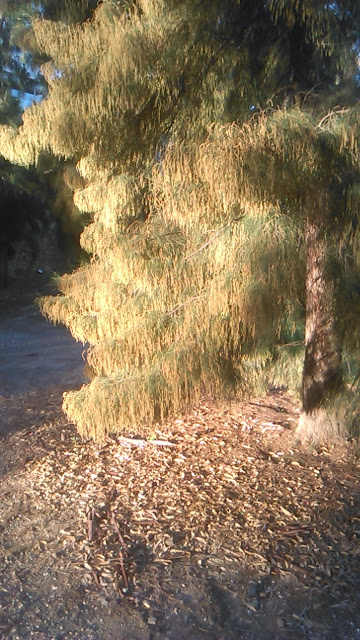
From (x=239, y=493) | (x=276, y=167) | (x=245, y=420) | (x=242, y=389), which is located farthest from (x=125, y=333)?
(x=245, y=420)

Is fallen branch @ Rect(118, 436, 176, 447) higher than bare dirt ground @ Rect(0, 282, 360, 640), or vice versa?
fallen branch @ Rect(118, 436, 176, 447)

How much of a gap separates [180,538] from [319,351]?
187 centimetres

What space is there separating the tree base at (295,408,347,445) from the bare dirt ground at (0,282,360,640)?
13cm

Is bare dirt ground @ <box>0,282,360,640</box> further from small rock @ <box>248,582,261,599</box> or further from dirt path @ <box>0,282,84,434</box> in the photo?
dirt path @ <box>0,282,84,434</box>

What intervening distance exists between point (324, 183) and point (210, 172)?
0.76 m

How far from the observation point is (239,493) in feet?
14.7

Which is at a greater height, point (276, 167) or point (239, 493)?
point (276, 167)

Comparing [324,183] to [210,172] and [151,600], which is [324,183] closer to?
[210,172]

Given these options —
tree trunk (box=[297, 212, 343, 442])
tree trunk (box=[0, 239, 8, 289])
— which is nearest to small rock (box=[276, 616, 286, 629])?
tree trunk (box=[297, 212, 343, 442])

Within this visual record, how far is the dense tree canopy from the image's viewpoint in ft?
11.7

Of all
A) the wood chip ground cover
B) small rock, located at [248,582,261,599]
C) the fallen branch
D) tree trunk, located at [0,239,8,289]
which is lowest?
small rock, located at [248,582,261,599]

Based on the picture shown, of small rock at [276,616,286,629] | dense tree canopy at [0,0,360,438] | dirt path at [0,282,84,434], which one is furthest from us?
dirt path at [0,282,84,434]

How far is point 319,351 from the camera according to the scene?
488cm

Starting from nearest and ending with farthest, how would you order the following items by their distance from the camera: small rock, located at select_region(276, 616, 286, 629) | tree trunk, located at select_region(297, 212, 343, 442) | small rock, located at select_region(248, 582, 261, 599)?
small rock, located at select_region(276, 616, 286, 629)
small rock, located at select_region(248, 582, 261, 599)
tree trunk, located at select_region(297, 212, 343, 442)
